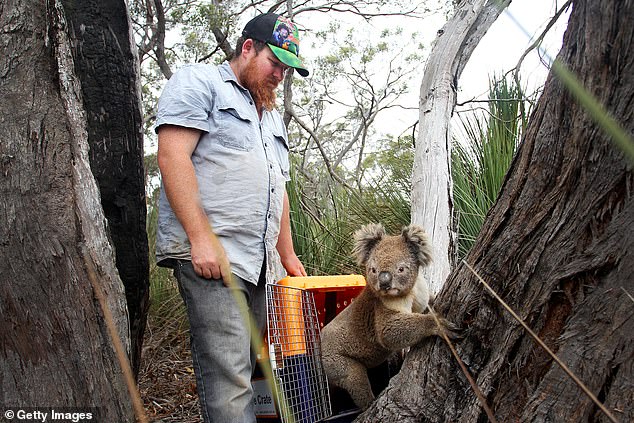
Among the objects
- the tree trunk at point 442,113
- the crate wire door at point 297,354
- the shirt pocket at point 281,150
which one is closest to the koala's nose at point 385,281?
the crate wire door at point 297,354

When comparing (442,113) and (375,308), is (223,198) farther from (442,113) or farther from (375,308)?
(442,113)

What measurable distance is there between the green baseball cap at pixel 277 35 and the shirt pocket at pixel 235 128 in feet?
1.06

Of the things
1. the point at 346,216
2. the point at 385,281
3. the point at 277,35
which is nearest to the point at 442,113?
the point at 346,216

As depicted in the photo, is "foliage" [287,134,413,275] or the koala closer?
the koala

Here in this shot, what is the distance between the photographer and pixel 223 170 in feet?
8.84

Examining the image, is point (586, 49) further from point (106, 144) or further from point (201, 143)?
point (106, 144)

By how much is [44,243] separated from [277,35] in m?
1.38

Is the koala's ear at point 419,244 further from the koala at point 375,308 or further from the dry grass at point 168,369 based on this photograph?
the dry grass at point 168,369

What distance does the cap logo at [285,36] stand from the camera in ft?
9.38

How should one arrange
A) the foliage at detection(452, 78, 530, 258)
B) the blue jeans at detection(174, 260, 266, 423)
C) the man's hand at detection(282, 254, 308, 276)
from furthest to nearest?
1. the foliage at detection(452, 78, 530, 258)
2. the man's hand at detection(282, 254, 308, 276)
3. the blue jeans at detection(174, 260, 266, 423)

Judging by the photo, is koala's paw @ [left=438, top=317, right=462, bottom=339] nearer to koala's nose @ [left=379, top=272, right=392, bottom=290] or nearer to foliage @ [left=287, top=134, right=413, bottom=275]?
koala's nose @ [left=379, top=272, right=392, bottom=290]

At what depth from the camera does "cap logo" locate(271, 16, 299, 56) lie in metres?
2.86

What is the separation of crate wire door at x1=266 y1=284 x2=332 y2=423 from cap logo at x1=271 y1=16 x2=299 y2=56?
1131 millimetres

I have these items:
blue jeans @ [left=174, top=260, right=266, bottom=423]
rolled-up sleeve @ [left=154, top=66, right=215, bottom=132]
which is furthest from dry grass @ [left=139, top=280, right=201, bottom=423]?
rolled-up sleeve @ [left=154, top=66, right=215, bottom=132]
